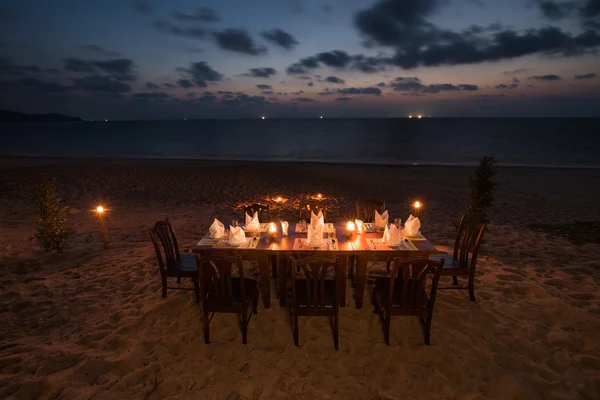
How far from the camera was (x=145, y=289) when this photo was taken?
5445 mm

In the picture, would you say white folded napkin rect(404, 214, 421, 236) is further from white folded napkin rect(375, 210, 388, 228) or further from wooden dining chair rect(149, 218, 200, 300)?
wooden dining chair rect(149, 218, 200, 300)

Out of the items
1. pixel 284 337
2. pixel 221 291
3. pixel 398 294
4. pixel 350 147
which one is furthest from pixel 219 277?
pixel 350 147

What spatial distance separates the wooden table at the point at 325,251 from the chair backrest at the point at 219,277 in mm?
513

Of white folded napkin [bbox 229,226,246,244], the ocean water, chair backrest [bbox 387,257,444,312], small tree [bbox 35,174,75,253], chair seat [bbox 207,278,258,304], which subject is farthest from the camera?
the ocean water

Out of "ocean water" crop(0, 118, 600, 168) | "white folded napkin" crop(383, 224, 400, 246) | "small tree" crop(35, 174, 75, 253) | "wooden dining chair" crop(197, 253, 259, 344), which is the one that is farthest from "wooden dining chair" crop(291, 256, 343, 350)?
"ocean water" crop(0, 118, 600, 168)

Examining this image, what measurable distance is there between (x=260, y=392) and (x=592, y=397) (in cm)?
348

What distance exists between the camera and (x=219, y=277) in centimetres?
397

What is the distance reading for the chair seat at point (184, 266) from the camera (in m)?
4.91

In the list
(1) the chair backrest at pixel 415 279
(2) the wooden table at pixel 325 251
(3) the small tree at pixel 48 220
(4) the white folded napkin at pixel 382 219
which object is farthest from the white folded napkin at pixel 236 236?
(3) the small tree at pixel 48 220

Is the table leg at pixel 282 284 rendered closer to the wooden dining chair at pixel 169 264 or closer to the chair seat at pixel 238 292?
the chair seat at pixel 238 292

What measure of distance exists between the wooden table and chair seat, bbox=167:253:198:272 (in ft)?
1.62

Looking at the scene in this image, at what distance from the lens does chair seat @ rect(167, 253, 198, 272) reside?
193 inches

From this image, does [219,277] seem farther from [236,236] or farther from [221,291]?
[236,236]

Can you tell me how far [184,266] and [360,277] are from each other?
2781 mm
